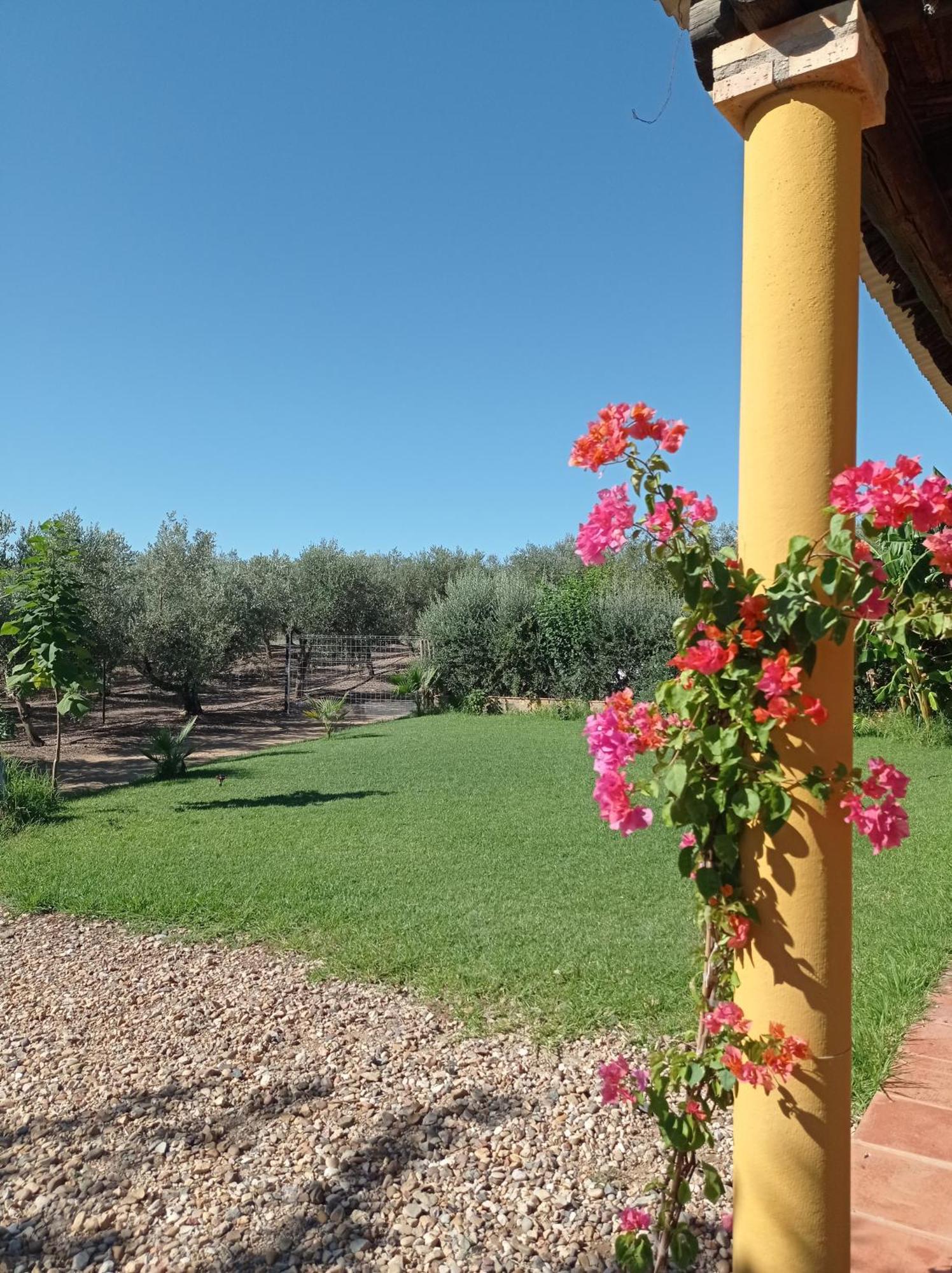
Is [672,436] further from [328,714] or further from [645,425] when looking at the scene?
[328,714]

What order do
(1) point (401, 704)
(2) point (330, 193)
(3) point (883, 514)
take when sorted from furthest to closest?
(1) point (401, 704)
(2) point (330, 193)
(3) point (883, 514)

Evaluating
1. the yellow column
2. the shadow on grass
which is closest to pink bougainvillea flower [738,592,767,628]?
the yellow column

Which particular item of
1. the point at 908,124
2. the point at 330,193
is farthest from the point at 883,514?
the point at 330,193

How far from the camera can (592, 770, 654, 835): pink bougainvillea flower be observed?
4.64 feet

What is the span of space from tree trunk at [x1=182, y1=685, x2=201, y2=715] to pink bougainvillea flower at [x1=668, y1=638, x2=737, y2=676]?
17896mm

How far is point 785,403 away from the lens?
135 centimetres

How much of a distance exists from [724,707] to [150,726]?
55.5 ft

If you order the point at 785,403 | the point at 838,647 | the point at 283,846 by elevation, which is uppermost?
the point at 785,403

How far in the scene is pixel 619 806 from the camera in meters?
1.42

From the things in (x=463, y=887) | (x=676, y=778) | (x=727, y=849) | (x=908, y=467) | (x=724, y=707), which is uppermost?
(x=908, y=467)

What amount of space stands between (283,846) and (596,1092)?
13.6 feet

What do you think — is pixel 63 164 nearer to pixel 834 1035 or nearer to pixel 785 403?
pixel 785 403

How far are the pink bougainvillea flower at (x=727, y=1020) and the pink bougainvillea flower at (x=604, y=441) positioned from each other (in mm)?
991

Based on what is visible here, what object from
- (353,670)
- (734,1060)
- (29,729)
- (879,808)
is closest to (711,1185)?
(734,1060)
